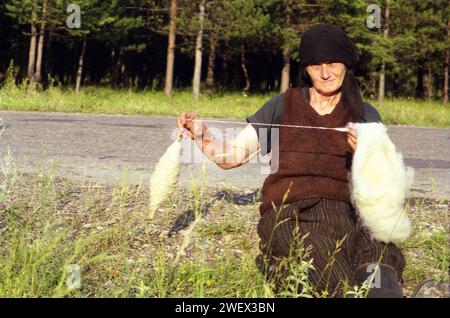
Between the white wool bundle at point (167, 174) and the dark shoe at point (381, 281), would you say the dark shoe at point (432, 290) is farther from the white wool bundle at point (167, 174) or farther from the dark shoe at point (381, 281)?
the white wool bundle at point (167, 174)

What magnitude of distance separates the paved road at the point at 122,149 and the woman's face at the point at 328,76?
85cm

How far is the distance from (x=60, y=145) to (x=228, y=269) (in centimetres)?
462

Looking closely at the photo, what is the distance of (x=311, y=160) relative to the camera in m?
2.83

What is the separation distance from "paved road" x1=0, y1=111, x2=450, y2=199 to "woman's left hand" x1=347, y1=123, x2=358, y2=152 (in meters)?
0.89

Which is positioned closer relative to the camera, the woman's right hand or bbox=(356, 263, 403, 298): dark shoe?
bbox=(356, 263, 403, 298): dark shoe

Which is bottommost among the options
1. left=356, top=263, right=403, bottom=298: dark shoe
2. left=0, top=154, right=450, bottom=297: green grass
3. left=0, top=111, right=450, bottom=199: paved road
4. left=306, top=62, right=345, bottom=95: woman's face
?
left=0, top=154, right=450, bottom=297: green grass

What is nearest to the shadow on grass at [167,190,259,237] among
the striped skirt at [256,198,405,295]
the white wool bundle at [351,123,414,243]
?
the striped skirt at [256,198,405,295]

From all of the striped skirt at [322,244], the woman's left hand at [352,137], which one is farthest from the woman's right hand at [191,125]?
the woman's left hand at [352,137]

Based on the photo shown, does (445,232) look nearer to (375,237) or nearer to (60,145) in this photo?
(375,237)

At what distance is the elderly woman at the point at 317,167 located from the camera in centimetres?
256

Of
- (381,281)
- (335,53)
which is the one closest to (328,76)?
(335,53)

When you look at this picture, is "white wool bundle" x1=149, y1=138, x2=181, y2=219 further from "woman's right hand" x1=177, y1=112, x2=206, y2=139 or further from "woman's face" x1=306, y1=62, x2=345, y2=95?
"woman's face" x1=306, y1=62, x2=345, y2=95

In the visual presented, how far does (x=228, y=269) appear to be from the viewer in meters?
2.91

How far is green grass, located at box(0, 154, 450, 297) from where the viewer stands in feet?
8.57
